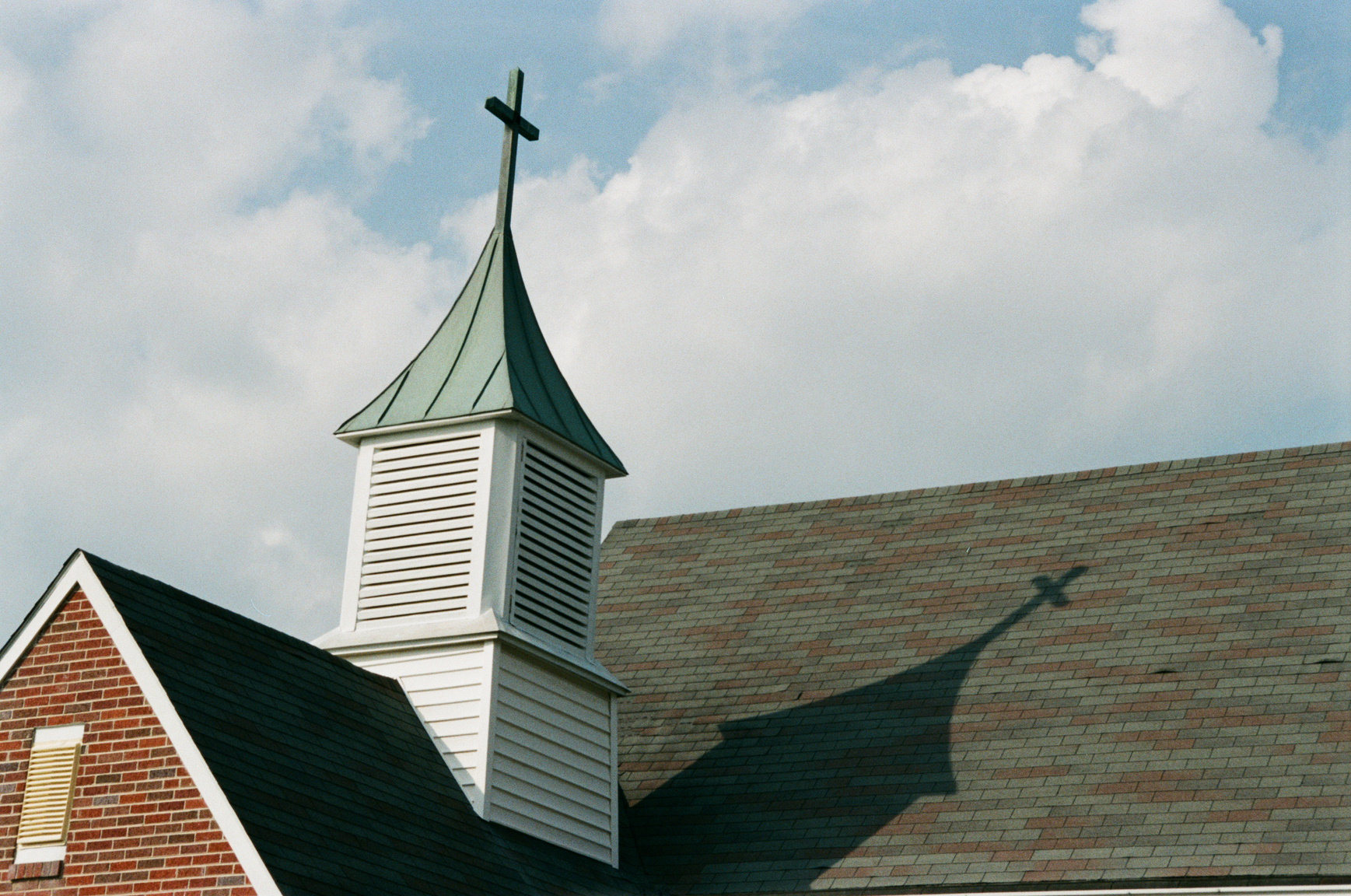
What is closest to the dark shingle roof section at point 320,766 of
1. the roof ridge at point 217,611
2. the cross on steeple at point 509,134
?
the roof ridge at point 217,611

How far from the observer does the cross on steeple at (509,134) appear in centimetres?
2064

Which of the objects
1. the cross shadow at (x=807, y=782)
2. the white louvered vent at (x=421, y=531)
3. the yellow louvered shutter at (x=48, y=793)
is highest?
the white louvered vent at (x=421, y=531)

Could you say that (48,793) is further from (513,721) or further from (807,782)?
(807,782)

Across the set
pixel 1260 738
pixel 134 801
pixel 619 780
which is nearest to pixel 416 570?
pixel 619 780

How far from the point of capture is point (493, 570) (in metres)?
18.1

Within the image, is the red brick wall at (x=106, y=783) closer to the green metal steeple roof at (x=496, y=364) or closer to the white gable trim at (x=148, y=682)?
the white gable trim at (x=148, y=682)

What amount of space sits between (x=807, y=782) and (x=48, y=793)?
7.80 metres

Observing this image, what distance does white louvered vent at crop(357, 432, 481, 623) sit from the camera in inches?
720

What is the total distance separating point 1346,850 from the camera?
15.5 m

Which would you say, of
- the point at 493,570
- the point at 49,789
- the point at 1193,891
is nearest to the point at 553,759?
the point at 493,570

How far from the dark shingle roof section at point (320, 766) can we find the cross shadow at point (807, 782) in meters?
1.35

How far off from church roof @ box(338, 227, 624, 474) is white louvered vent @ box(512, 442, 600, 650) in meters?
0.41

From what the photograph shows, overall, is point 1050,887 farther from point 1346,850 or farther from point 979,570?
point 979,570

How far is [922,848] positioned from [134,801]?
736 cm
